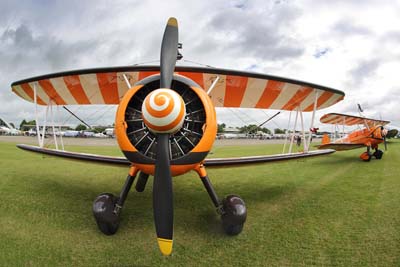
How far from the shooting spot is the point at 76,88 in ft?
16.1

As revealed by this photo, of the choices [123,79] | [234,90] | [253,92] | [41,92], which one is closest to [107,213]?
[123,79]

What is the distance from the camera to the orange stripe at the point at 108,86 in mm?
4234

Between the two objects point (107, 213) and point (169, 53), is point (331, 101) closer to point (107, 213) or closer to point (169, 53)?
point (169, 53)

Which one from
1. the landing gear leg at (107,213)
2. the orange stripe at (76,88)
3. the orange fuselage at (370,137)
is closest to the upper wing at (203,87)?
the orange stripe at (76,88)

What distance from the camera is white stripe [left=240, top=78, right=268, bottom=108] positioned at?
4.35 metres

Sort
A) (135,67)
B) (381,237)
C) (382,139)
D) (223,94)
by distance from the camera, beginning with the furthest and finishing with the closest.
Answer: (382,139) → (223,94) → (135,67) → (381,237)

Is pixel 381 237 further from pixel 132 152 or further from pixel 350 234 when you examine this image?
pixel 132 152

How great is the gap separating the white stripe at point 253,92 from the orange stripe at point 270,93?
0.08 metres

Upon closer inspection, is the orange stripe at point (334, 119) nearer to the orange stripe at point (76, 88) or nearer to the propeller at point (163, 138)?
the orange stripe at point (76, 88)

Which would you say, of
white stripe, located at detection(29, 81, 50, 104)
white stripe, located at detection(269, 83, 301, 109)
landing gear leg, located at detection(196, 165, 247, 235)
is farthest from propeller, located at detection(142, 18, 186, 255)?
white stripe, located at detection(29, 81, 50, 104)

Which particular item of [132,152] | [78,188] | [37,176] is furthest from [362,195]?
[37,176]

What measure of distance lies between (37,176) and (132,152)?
480 cm

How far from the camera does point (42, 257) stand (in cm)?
233

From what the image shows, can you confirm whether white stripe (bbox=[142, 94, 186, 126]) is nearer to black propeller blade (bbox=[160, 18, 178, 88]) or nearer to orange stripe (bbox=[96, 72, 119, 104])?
black propeller blade (bbox=[160, 18, 178, 88])
